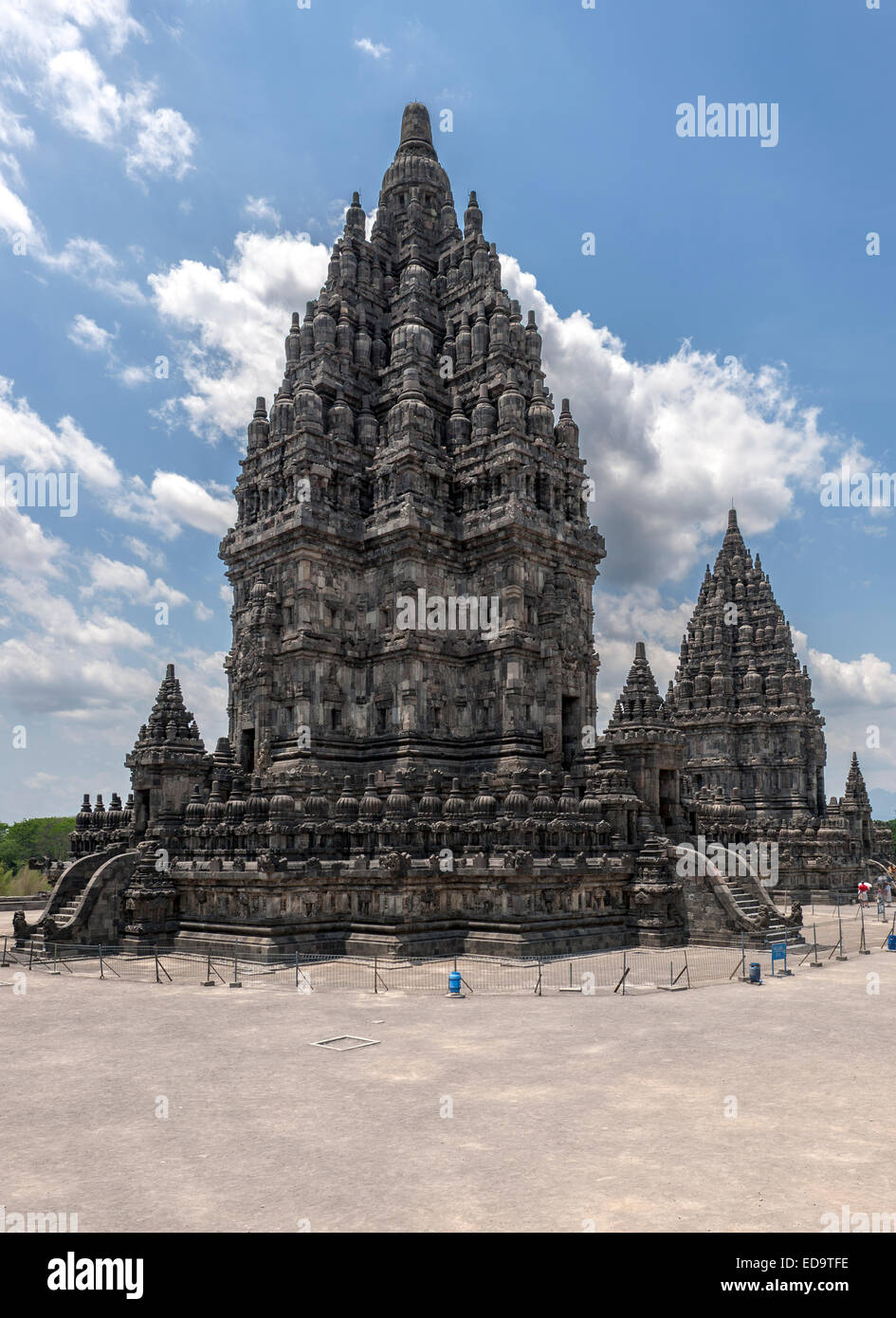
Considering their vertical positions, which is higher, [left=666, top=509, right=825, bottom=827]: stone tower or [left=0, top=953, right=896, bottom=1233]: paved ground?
[left=666, top=509, right=825, bottom=827]: stone tower

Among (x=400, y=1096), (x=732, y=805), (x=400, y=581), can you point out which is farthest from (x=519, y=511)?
(x=400, y=1096)

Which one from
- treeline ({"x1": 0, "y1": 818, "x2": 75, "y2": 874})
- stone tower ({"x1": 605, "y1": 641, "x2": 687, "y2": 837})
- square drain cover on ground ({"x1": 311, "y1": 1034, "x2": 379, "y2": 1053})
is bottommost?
treeline ({"x1": 0, "y1": 818, "x2": 75, "y2": 874})

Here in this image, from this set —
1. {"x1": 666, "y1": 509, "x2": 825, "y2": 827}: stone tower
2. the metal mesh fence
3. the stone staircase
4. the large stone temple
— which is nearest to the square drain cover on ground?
the metal mesh fence

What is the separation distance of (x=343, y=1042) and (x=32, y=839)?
100974mm

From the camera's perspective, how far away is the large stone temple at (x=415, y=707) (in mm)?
29453

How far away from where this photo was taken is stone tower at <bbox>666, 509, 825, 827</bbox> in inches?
2635

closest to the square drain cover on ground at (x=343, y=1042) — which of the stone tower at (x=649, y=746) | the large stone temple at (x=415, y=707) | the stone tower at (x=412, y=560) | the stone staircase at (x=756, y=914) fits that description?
the large stone temple at (x=415, y=707)

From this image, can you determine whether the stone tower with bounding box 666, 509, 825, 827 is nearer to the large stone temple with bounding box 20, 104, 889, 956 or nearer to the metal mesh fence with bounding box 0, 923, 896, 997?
the large stone temple with bounding box 20, 104, 889, 956

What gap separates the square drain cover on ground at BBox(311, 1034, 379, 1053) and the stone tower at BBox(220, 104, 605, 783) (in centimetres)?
2009

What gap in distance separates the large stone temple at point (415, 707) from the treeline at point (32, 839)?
6237 cm

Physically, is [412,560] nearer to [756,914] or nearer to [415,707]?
[415,707]
